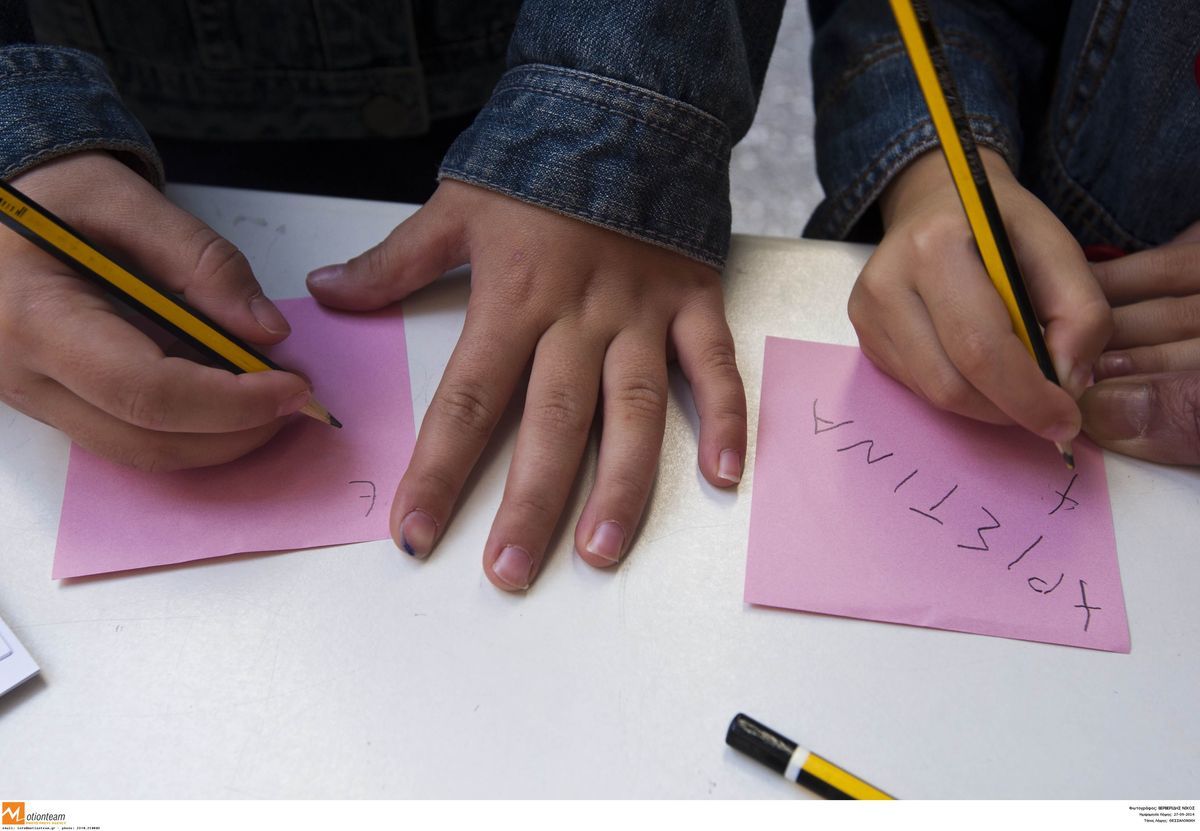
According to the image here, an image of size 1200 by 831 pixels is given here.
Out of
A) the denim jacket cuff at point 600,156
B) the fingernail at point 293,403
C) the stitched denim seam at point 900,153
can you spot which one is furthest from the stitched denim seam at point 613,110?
the fingernail at point 293,403

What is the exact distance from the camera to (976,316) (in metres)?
0.43

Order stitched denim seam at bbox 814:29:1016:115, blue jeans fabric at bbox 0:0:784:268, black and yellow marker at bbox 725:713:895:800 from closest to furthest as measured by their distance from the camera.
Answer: black and yellow marker at bbox 725:713:895:800 < blue jeans fabric at bbox 0:0:784:268 < stitched denim seam at bbox 814:29:1016:115

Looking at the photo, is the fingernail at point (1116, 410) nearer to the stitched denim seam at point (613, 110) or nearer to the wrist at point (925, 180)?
the wrist at point (925, 180)

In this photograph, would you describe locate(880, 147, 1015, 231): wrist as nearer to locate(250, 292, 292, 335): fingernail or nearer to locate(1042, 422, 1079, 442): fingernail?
locate(1042, 422, 1079, 442): fingernail

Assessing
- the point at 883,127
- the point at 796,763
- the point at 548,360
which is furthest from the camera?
the point at 883,127

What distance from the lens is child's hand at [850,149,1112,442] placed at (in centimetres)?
42

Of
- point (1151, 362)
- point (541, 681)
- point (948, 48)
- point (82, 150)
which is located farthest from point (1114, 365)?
point (82, 150)

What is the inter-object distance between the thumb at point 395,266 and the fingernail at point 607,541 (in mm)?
193

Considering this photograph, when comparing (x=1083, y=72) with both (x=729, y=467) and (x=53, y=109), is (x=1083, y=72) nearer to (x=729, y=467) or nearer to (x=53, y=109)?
(x=729, y=467)

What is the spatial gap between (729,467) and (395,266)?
225 mm

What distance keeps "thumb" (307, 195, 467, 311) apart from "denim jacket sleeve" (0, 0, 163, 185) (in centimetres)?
12

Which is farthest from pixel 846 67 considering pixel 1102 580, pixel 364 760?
pixel 364 760

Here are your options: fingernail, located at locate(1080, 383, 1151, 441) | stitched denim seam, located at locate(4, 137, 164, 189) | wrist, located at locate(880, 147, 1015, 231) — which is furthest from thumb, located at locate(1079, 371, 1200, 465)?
stitched denim seam, located at locate(4, 137, 164, 189)

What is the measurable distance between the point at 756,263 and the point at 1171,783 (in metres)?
0.34
